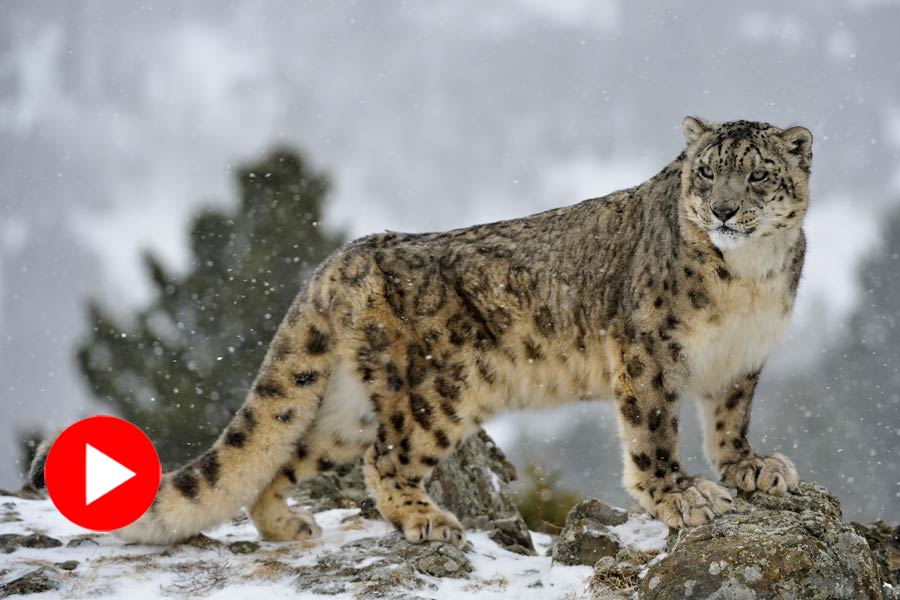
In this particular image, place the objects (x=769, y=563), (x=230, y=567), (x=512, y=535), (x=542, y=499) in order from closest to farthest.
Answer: (x=769, y=563)
(x=230, y=567)
(x=512, y=535)
(x=542, y=499)

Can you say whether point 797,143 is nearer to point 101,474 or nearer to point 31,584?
point 101,474

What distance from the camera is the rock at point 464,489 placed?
8164mm

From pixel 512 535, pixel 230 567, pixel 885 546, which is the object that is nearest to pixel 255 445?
pixel 230 567

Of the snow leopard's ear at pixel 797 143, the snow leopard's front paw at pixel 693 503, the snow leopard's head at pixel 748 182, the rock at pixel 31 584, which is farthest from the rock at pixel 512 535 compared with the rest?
the snow leopard's ear at pixel 797 143

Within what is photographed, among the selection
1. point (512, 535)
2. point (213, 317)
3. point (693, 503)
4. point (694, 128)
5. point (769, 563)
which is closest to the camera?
point (769, 563)

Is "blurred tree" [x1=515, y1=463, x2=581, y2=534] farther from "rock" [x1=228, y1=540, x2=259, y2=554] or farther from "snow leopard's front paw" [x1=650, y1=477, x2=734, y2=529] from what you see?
"snow leopard's front paw" [x1=650, y1=477, x2=734, y2=529]

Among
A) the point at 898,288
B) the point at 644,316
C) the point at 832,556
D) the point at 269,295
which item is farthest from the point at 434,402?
the point at 898,288

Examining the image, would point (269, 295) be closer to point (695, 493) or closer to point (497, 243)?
point (497, 243)

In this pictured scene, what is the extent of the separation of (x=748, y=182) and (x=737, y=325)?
88 centimetres

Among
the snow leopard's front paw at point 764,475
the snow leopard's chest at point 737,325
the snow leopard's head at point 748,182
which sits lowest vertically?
the snow leopard's front paw at point 764,475

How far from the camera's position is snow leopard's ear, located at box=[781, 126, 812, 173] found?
6238 mm

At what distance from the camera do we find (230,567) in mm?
6426

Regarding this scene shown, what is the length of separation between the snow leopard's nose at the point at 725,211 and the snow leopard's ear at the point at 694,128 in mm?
794

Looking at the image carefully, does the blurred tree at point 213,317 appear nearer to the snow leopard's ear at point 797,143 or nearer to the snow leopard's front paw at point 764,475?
the snow leopard's front paw at point 764,475
